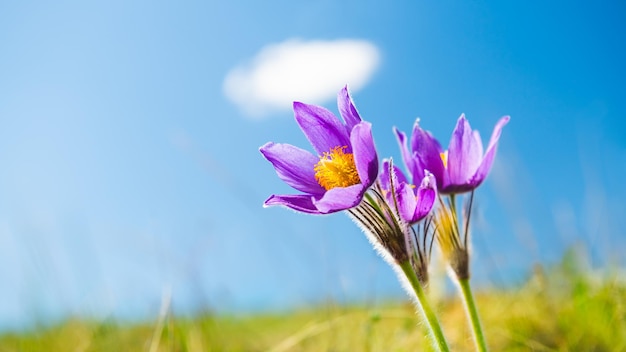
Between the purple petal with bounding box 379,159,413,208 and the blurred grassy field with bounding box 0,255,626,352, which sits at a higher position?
the purple petal with bounding box 379,159,413,208

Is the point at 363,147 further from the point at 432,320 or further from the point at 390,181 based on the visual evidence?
the point at 432,320

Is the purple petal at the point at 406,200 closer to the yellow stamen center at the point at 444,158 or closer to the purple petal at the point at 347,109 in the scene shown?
the purple petal at the point at 347,109

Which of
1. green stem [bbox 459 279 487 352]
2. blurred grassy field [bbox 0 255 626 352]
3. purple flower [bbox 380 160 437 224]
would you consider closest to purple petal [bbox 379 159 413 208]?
purple flower [bbox 380 160 437 224]

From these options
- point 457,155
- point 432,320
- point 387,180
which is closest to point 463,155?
point 457,155

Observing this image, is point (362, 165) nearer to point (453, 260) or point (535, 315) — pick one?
point (453, 260)

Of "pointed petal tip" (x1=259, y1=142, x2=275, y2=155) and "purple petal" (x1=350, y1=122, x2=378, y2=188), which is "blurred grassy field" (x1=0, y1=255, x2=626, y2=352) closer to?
"pointed petal tip" (x1=259, y1=142, x2=275, y2=155)
